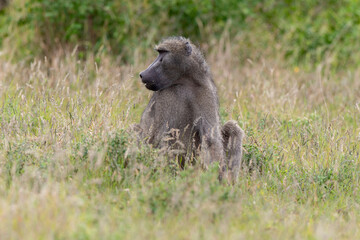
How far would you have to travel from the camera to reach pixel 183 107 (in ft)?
16.7

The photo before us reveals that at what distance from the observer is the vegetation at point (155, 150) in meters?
3.65

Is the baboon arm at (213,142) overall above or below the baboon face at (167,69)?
below

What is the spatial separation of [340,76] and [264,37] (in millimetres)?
1756

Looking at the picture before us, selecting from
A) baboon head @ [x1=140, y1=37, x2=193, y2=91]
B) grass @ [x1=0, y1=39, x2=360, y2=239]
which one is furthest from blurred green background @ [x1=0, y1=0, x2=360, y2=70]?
baboon head @ [x1=140, y1=37, x2=193, y2=91]

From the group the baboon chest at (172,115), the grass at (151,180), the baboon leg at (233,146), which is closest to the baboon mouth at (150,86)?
the baboon chest at (172,115)

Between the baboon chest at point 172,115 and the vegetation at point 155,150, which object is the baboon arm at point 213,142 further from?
the vegetation at point 155,150

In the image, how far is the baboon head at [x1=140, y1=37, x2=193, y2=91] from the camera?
5023 mm

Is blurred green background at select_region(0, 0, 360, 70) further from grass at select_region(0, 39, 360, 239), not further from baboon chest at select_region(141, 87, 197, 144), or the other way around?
baboon chest at select_region(141, 87, 197, 144)

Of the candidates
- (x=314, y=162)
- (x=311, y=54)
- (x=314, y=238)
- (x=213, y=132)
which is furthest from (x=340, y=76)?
(x=314, y=238)

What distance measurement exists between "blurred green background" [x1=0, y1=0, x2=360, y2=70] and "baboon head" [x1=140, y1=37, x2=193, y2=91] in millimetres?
3478

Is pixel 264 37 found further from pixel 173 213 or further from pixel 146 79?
pixel 173 213

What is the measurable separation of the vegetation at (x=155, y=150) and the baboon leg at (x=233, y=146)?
0.12 m

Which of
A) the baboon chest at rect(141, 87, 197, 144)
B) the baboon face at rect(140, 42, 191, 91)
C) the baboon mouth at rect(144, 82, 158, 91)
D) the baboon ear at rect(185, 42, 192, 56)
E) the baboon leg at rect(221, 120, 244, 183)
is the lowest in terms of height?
the baboon leg at rect(221, 120, 244, 183)

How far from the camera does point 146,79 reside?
4934 mm
